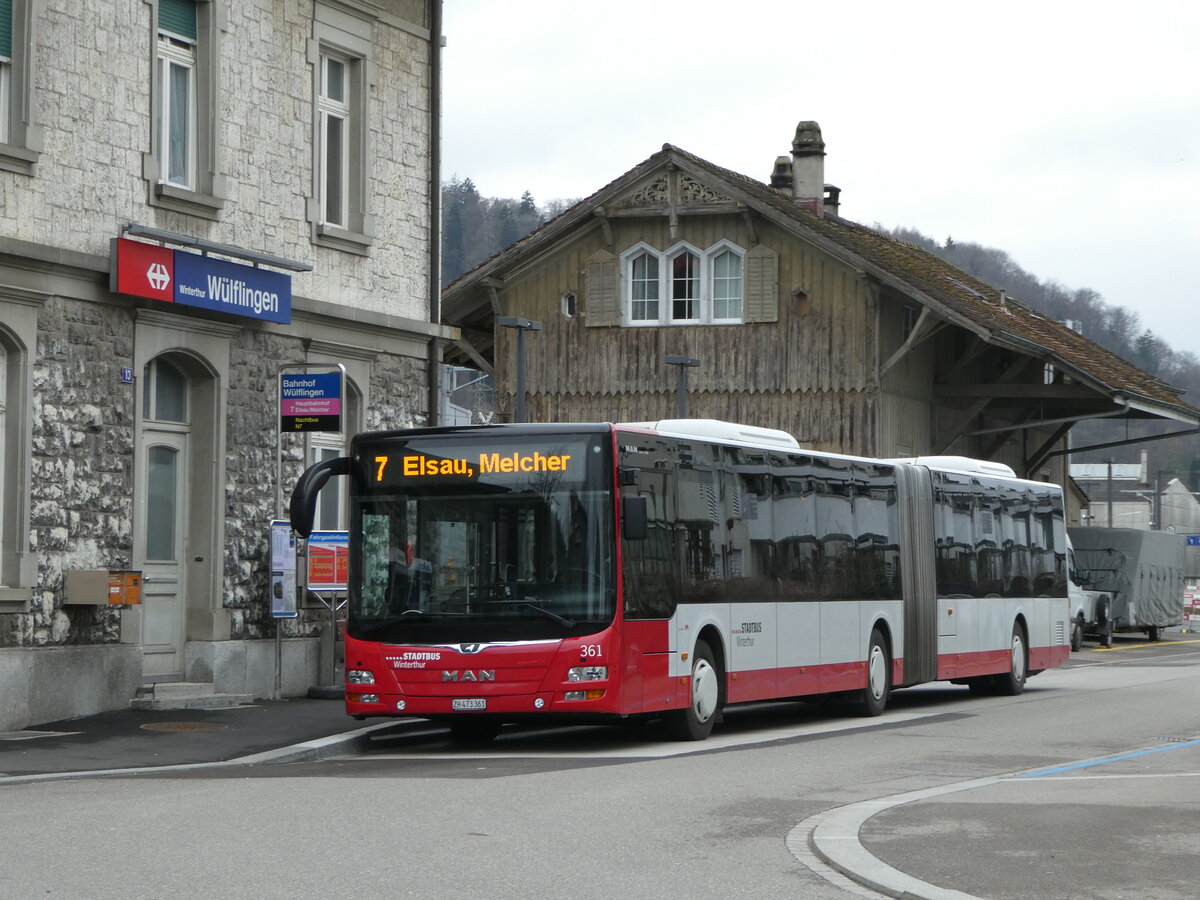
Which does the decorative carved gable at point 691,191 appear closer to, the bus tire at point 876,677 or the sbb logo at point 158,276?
the bus tire at point 876,677

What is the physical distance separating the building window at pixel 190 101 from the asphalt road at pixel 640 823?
609cm

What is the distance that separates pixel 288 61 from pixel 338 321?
9.39 ft

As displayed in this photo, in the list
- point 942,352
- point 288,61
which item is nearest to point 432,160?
point 288,61

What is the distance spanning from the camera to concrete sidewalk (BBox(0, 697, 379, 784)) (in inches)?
572

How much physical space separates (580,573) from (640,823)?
5.08 meters

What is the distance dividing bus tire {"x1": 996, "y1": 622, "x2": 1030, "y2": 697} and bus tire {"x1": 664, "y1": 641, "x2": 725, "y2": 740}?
8.27 metres

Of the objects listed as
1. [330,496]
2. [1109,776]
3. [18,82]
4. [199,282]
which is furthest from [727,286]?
[1109,776]

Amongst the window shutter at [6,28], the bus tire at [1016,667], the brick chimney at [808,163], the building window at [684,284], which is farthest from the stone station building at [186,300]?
the brick chimney at [808,163]

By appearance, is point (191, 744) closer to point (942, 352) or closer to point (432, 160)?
point (432, 160)

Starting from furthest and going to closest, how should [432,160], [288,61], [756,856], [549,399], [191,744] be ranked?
[549,399] → [432,160] → [288,61] → [191,744] → [756,856]

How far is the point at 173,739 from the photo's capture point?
1603 centimetres

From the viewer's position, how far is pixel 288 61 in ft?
68.4

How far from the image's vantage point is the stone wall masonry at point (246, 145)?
17438 mm

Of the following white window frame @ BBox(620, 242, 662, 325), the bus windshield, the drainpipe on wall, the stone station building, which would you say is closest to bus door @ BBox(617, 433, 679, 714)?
the bus windshield
